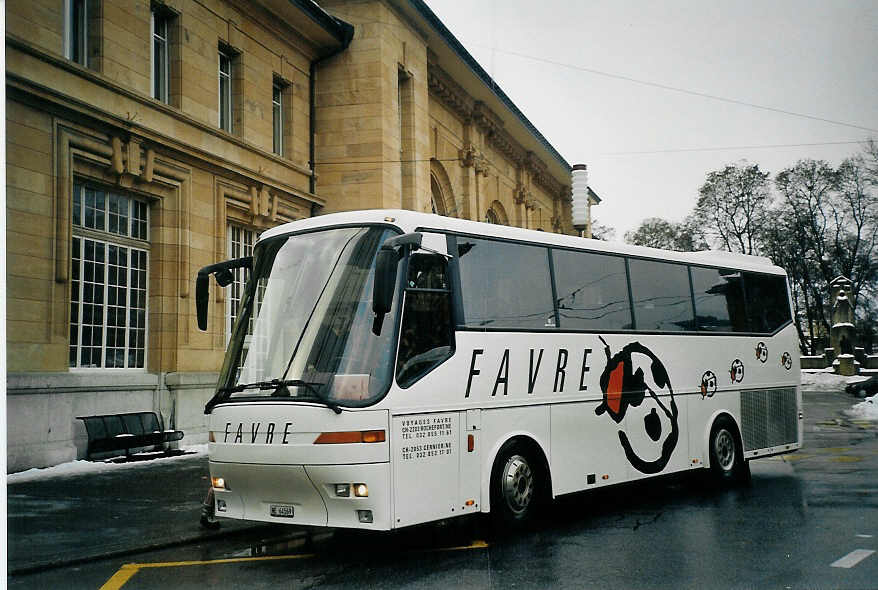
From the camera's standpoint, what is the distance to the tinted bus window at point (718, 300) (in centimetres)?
1345

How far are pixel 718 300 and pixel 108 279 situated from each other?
11172 mm

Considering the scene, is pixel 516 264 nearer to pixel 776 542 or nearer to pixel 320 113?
pixel 776 542

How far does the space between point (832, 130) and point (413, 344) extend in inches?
316

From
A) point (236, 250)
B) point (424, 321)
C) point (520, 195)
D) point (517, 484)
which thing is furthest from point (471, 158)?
point (424, 321)

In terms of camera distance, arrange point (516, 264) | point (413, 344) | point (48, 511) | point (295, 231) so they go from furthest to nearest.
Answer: point (48, 511) < point (516, 264) < point (295, 231) < point (413, 344)

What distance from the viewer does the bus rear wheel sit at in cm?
946

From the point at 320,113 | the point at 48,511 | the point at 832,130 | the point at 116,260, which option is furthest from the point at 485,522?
the point at 320,113

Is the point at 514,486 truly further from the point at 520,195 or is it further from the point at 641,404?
the point at 520,195

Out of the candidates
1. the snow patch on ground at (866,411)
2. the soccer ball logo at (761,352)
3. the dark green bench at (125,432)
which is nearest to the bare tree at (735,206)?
the soccer ball logo at (761,352)

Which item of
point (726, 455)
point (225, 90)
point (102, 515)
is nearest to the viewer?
point (102, 515)

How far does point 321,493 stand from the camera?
26.7ft

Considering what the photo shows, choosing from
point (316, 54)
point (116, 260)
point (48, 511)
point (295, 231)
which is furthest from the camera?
point (316, 54)

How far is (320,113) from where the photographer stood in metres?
25.7

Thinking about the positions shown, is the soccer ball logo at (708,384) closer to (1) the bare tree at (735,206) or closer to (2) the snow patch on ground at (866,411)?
(1) the bare tree at (735,206)
